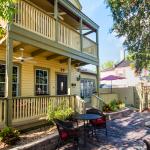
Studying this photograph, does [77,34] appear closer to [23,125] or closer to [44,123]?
[44,123]

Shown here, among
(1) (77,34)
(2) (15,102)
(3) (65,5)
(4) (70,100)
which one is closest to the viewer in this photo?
(2) (15,102)

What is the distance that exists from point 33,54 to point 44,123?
354cm

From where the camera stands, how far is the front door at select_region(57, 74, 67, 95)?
46.7 feet

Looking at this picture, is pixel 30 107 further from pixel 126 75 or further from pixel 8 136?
pixel 126 75

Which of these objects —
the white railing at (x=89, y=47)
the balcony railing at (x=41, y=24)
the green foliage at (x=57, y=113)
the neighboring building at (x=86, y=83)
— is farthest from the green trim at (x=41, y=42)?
the neighboring building at (x=86, y=83)

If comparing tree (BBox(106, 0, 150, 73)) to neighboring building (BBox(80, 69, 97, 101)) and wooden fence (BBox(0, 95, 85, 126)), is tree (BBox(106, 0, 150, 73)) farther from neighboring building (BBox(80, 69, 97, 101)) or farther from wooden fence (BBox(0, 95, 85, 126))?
wooden fence (BBox(0, 95, 85, 126))

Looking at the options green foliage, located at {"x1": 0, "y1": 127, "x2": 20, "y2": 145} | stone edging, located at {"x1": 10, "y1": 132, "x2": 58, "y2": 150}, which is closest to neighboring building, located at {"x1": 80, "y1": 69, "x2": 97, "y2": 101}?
stone edging, located at {"x1": 10, "y1": 132, "x2": 58, "y2": 150}

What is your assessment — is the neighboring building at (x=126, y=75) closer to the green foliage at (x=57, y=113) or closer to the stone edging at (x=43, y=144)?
the green foliage at (x=57, y=113)

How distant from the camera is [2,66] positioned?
10352 mm

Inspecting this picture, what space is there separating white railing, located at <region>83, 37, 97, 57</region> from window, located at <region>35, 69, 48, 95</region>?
3.06m

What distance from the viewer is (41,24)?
1020 cm

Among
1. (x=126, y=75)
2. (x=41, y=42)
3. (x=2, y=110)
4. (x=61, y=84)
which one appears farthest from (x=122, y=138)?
(x=126, y=75)

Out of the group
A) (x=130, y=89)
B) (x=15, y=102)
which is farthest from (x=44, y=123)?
(x=130, y=89)

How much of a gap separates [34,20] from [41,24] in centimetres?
55
